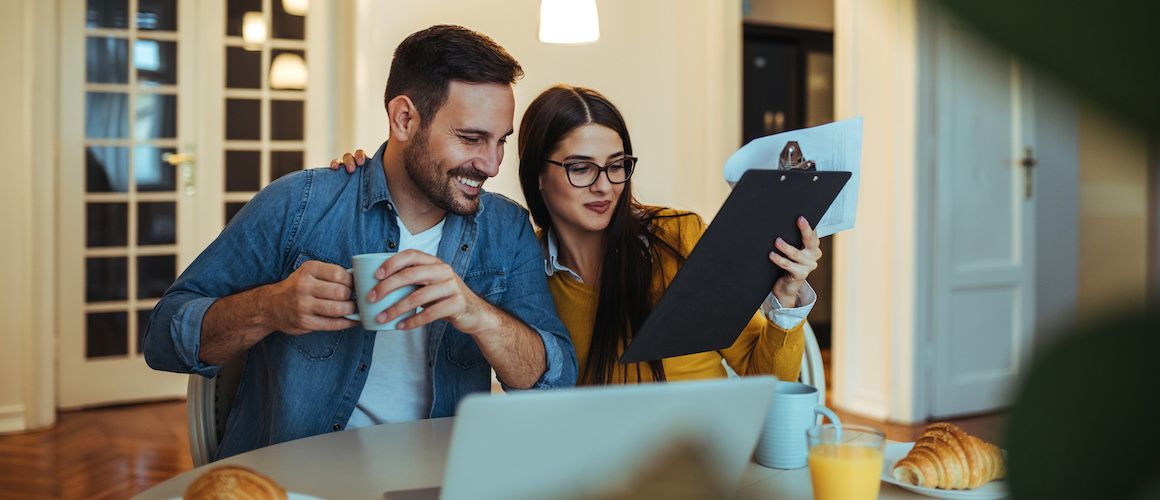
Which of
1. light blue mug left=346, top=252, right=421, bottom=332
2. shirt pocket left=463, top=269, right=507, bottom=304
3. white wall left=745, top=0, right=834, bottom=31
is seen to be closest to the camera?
light blue mug left=346, top=252, right=421, bottom=332

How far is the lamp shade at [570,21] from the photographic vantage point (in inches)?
138

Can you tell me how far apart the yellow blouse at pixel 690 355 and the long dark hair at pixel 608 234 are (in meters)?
0.02

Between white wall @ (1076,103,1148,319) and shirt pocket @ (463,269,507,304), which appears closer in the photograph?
white wall @ (1076,103,1148,319)

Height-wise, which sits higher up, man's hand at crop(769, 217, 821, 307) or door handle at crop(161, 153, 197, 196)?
door handle at crop(161, 153, 197, 196)

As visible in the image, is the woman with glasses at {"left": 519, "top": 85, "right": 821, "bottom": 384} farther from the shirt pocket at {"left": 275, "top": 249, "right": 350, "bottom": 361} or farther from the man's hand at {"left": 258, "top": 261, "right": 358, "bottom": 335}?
the man's hand at {"left": 258, "top": 261, "right": 358, "bottom": 335}

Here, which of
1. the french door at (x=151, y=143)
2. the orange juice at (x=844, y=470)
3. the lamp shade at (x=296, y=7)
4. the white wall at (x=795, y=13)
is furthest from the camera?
the white wall at (x=795, y=13)

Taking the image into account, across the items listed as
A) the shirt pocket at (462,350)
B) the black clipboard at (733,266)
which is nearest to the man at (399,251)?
the shirt pocket at (462,350)

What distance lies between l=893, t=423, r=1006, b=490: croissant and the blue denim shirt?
2.12 feet

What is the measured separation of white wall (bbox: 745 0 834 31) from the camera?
5594 mm

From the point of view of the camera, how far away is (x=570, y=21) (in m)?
3.52

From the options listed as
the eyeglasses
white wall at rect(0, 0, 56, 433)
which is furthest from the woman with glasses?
white wall at rect(0, 0, 56, 433)

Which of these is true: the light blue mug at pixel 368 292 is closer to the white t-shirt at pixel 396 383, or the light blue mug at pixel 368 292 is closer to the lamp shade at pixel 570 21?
the white t-shirt at pixel 396 383

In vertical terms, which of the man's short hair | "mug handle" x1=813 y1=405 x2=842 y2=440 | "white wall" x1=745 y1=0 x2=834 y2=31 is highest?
"white wall" x1=745 y1=0 x2=834 y2=31

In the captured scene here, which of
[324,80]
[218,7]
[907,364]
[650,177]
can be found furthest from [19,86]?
[907,364]
